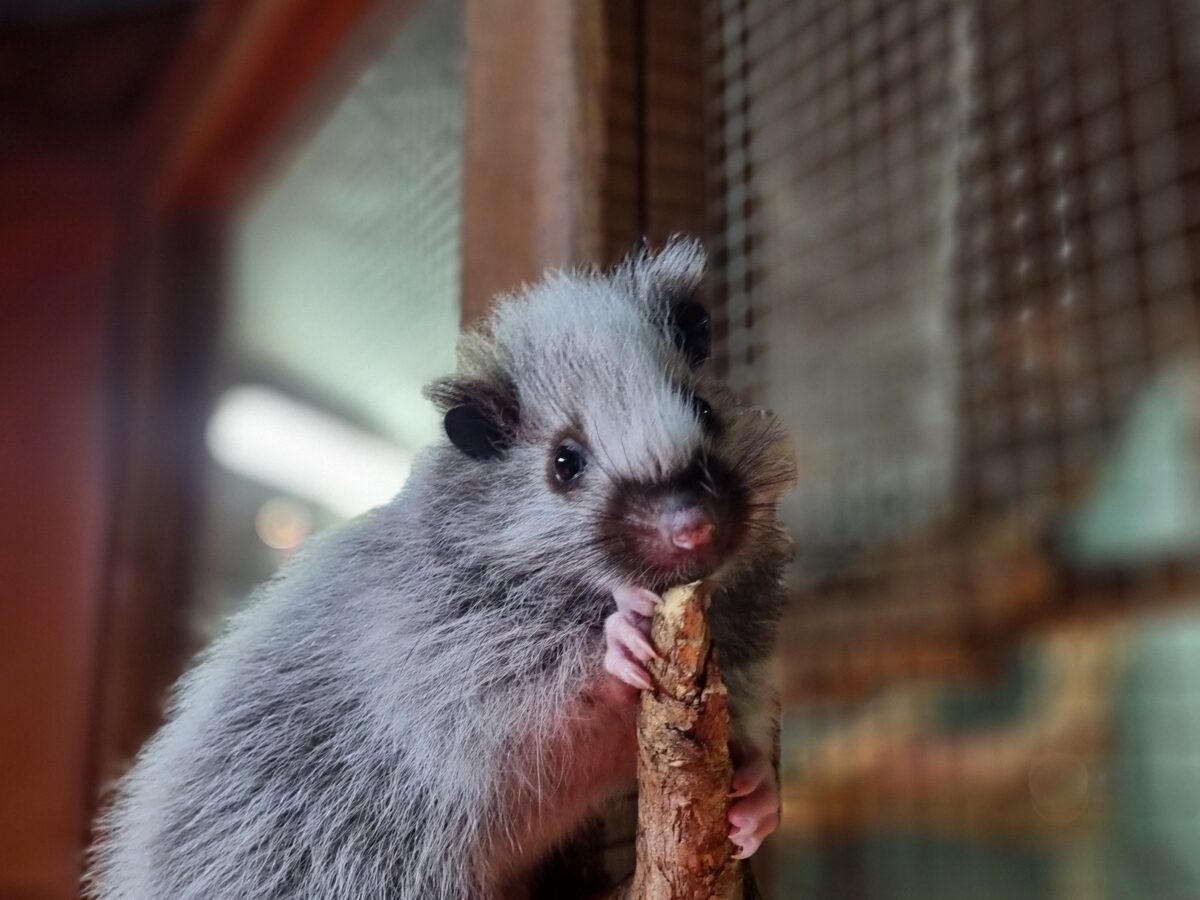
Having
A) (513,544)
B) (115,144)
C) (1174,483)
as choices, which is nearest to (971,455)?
(1174,483)

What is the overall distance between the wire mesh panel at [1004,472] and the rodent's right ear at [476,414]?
123 centimetres

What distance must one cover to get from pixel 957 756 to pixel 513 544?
1900 millimetres

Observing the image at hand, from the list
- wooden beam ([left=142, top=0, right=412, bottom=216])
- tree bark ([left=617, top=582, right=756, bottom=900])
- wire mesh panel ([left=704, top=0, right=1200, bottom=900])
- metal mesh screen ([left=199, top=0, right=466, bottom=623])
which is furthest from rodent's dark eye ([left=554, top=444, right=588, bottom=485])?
wire mesh panel ([left=704, top=0, right=1200, bottom=900])

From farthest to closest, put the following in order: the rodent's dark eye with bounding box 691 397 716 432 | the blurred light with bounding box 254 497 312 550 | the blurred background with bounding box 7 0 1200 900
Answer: the blurred light with bounding box 254 497 312 550 → the blurred background with bounding box 7 0 1200 900 → the rodent's dark eye with bounding box 691 397 716 432

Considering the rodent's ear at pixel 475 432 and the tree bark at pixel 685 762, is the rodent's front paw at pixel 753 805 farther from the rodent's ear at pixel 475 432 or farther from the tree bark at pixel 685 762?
the rodent's ear at pixel 475 432

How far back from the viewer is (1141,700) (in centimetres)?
227

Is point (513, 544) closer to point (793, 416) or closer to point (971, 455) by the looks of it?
point (793, 416)

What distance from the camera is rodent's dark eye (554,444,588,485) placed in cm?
54

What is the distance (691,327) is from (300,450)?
74cm

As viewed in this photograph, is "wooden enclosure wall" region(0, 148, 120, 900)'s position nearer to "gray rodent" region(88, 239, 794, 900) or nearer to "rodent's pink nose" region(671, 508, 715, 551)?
"gray rodent" region(88, 239, 794, 900)

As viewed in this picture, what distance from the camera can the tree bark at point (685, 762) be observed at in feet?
1.31

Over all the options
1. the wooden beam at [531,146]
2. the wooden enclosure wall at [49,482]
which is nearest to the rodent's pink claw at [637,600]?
the wooden beam at [531,146]

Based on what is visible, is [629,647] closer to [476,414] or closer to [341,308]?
[476,414]

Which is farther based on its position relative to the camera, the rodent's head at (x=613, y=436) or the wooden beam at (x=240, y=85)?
the wooden beam at (x=240, y=85)
